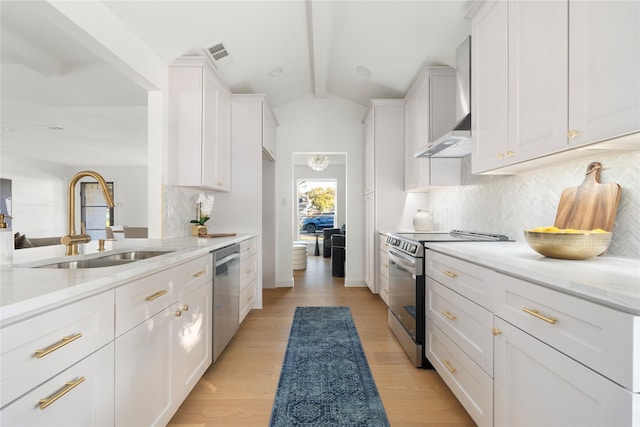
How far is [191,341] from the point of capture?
5.87 ft

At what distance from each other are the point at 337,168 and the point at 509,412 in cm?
790

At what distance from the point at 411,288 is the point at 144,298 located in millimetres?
1775

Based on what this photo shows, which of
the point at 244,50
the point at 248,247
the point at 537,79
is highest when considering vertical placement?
the point at 244,50

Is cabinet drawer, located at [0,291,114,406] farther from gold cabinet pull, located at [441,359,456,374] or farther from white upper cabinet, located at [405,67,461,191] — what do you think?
white upper cabinet, located at [405,67,461,191]

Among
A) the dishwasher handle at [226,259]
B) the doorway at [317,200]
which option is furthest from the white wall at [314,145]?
the doorway at [317,200]

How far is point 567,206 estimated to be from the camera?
1643mm

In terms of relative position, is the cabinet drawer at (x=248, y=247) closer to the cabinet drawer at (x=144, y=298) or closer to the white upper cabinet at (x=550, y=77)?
the cabinet drawer at (x=144, y=298)

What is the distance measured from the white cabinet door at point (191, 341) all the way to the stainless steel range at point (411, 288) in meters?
1.48

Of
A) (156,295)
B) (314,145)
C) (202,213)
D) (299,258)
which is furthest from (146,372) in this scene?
(299,258)

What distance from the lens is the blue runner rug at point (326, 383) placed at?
5.47 ft

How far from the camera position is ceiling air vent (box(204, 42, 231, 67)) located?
287 cm

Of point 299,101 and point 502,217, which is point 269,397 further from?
point 299,101

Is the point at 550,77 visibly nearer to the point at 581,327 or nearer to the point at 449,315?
the point at 581,327

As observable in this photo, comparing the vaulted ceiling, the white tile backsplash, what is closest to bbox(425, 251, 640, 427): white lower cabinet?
the vaulted ceiling
